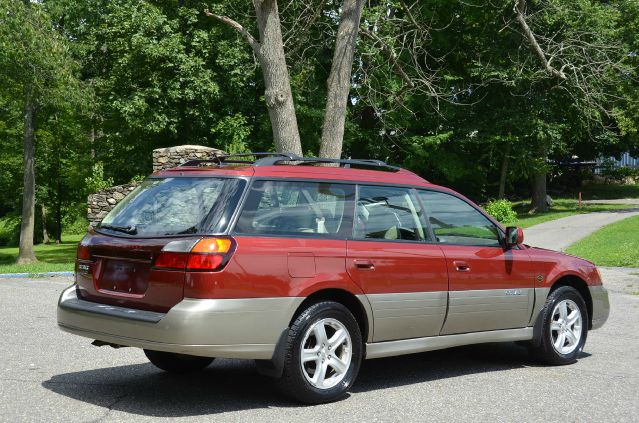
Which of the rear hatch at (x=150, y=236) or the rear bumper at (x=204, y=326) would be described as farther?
the rear hatch at (x=150, y=236)

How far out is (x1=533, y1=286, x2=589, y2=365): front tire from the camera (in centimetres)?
782

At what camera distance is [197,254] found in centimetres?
561

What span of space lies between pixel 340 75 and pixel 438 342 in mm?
10997

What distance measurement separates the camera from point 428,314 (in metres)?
6.79

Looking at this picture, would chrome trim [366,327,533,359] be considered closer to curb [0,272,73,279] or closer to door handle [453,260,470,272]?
door handle [453,260,470,272]

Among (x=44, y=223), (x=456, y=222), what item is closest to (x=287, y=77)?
(x=456, y=222)

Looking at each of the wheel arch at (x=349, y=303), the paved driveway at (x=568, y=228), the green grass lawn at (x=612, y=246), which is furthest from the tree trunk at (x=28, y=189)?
the wheel arch at (x=349, y=303)

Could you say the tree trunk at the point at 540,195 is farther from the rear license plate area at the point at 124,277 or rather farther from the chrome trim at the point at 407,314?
the rear license plate area at the point at 124,277

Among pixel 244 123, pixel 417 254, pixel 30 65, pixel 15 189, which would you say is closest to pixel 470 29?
pixel 244 123

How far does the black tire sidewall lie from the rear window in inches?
135

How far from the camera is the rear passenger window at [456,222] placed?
7.19m

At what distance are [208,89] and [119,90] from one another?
12.3ft

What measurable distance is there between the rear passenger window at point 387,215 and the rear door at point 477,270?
188 millimetres

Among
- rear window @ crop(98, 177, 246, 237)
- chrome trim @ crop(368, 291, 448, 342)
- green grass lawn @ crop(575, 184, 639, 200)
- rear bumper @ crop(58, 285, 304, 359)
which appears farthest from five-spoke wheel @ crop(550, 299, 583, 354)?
green grass lawn @ crop(575, 184, 639, 200)
